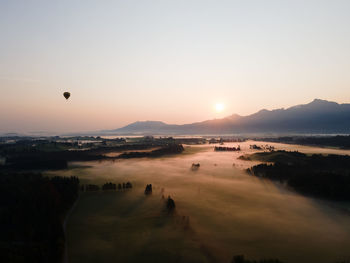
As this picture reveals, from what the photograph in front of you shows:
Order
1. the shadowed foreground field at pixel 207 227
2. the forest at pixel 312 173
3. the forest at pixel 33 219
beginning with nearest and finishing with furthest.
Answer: the forest at pixel 33 219
the shadowed foreground field at pixel 207 227
the forest at pixel 312 173

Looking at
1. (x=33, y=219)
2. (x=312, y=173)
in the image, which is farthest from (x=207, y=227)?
(x=312, y=173)

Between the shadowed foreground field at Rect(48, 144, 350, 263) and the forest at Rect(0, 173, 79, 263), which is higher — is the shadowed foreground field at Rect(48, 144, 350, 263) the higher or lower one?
the lower one

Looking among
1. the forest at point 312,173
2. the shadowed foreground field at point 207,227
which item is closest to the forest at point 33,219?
the shadowed foreground field at point 207,227

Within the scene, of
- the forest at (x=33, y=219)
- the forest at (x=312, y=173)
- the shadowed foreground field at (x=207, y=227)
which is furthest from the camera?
the forest at (x=312, y=173)

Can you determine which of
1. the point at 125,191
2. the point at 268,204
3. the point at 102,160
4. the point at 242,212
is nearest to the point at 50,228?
the point at 125,191

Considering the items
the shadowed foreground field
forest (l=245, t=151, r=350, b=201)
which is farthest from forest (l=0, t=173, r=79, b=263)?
forest (l=245, t=151, r=350, b=201)

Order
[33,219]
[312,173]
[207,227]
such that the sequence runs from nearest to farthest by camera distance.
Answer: [207,227]
[33,219]
[312,173]

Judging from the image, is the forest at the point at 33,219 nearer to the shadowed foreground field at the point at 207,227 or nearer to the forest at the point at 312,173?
Result: the shadowed foreground field at the point at 207,227

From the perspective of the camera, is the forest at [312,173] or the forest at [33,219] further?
the forest at [312,173]

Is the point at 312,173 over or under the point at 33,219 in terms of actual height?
over

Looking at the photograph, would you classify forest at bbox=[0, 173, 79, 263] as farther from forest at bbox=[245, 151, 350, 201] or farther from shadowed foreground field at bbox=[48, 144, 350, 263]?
forest at bbox=[245, 151, 350, 201]

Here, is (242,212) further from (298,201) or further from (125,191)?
(125,191)

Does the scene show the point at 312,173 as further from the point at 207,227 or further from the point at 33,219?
the point at 33,219
